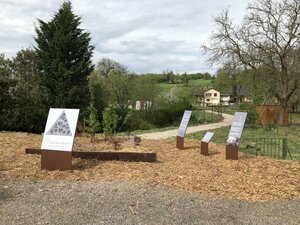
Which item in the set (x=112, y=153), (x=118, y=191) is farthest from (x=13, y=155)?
(x=118, y=191)

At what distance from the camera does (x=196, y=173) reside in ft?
27.2

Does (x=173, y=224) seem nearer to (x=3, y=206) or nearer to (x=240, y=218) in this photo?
(x=240, y=218)

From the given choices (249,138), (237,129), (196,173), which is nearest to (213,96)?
(249,138)

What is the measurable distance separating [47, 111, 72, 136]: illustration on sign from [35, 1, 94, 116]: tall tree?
11413 mm

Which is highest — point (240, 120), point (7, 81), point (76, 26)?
point (76, 26)

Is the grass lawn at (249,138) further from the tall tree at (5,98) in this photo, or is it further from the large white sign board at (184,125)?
the tall tree at (5,98)

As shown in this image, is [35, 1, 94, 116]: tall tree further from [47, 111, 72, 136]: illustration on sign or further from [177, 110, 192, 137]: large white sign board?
[47, 111, 72, 136]: illustration on sign

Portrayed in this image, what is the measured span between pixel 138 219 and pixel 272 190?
9.79 ft

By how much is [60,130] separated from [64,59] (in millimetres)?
12519

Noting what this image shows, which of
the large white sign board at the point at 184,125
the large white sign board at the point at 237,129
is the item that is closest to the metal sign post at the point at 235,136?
the large white sign board at the point at 237,129

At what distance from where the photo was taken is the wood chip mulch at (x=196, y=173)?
7.10 meters

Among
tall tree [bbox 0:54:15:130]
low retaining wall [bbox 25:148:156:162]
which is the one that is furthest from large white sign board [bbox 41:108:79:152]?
tall tree [bbox 0:54:15:130]

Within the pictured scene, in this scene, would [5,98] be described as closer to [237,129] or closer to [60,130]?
[60,130]

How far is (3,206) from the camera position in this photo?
18.4ft
